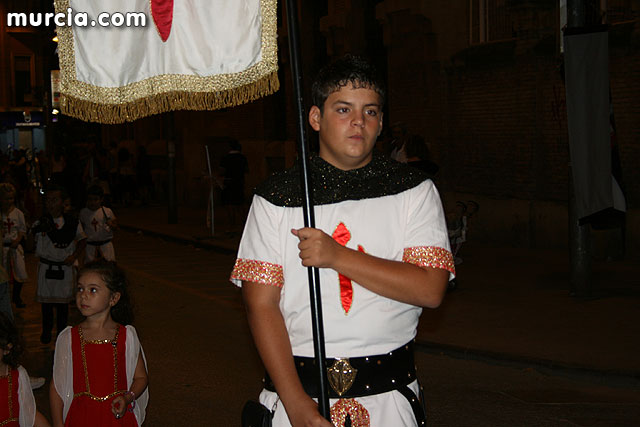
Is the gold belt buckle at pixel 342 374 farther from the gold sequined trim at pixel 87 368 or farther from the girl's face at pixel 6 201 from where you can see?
the girl's face at pixel 6 201

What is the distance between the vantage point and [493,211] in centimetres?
1653

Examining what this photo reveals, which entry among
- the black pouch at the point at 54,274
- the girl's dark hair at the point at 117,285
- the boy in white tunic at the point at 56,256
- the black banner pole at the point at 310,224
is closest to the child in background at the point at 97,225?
the boy in white tunic at the point at 56,256

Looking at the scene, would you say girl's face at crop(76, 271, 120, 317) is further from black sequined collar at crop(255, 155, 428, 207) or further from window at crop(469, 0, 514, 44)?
window at crop(469, 0, 514, 44)

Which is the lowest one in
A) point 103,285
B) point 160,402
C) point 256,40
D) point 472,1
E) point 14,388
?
point 160,402

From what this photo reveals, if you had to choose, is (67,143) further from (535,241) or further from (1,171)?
(535,241)

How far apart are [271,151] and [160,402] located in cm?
1769

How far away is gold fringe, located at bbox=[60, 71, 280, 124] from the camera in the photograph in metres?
3.45

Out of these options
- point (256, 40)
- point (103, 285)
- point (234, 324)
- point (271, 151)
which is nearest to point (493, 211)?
point (234, 324)

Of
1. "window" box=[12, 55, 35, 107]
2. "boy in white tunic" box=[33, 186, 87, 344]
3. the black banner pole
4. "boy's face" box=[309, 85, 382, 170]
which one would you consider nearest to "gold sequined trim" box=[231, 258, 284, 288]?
the black banner pole

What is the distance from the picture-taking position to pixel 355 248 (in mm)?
3160

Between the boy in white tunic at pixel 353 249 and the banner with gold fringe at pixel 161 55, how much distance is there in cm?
31

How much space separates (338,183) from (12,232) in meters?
8.74

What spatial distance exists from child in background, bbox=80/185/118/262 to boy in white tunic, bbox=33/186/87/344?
138 centimetres

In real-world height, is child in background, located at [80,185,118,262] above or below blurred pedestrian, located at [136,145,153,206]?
below
